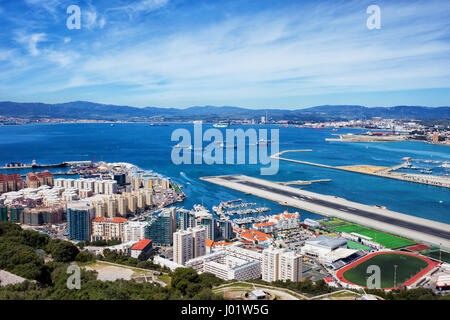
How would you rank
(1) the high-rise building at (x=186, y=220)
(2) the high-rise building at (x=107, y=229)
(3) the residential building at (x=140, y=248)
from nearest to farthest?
(3) the residential building at (x=140, y=248), (1) the high-rise building at (x=186, y=220), (2) the high-rise building at (x=107, y=229)

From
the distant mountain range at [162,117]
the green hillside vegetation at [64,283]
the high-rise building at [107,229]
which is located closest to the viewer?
the green hillside vegetation at [64,283]

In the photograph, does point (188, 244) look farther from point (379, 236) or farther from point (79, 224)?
point (379, 236)

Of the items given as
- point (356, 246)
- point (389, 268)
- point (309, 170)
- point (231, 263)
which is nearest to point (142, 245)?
point (231, 263)

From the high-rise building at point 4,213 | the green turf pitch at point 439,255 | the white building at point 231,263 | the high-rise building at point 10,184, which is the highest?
the high-rise building at point 10,184

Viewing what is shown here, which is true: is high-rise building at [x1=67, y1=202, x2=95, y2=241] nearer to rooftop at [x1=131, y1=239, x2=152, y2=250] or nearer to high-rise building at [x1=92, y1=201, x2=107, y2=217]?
high-rise building at [x1=92, y1=201, x2=107, y2=217]

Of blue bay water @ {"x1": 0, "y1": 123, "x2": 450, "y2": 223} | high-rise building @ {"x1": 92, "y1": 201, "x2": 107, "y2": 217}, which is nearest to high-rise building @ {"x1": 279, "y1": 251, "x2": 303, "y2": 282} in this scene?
blue bay water @ {"x1": 0, "y1": 123, "x2": 450, "y2": 223}

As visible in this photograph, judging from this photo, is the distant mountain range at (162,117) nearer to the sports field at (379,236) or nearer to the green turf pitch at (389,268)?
the sports field at (379,236)

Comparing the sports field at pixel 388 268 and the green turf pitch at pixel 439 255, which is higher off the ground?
the green turf pitch at pixel 439 255

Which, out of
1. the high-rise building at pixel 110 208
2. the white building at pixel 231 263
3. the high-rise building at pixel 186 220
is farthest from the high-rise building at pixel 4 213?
the white building at pixel 231 263

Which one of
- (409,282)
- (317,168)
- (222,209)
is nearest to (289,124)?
(317,168)
